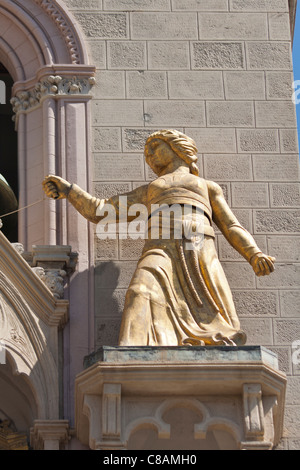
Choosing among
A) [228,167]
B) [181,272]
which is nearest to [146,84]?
[228,167]

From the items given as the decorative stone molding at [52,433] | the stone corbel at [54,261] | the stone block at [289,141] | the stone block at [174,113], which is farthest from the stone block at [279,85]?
the decorative stone molding at [52,433]

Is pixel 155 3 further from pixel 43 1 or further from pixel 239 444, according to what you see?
pixel 239 444

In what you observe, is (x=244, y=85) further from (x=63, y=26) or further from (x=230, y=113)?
(x=63, y=26)

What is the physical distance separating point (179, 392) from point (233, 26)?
4.35 m

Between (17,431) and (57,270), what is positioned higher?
(57,270)

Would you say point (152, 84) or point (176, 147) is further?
point (152, 84)

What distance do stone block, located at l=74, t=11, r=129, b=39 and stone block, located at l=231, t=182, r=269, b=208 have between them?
1.95m

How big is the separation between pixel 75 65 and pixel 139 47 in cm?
67

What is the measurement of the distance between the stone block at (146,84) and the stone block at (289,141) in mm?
1170

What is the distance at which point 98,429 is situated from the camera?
39.4 ft

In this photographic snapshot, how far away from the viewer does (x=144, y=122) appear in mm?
14328

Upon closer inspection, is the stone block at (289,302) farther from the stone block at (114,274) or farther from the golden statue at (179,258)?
the stone block at (114,274)

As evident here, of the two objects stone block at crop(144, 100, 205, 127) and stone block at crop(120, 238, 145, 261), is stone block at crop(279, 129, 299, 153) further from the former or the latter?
stone block at crop(120, 238, 145, 261)
